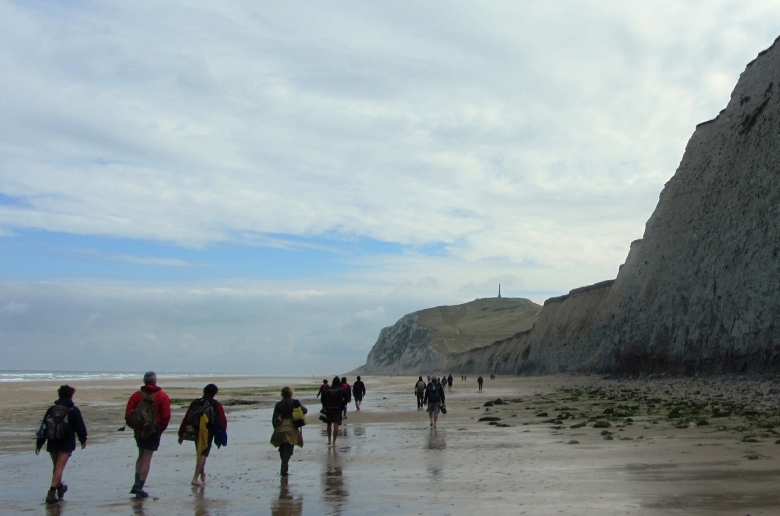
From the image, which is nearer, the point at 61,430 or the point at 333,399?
the point at 61,430

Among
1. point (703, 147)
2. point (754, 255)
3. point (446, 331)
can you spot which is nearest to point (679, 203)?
point (703, 147)

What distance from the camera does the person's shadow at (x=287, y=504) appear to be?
799 centimetres

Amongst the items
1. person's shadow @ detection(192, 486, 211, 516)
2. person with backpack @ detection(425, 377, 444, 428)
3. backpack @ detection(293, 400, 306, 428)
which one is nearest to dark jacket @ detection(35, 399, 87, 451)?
person's shadow @ detection(192, 486, 211, 516)

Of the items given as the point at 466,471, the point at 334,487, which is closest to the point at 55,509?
the point at 334,487

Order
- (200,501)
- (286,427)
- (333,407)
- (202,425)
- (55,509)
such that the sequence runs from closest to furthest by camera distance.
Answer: (55,509)
(200,501)
(202,425)
(286,427)
(333,407)

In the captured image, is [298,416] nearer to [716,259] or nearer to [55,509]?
[55,509]

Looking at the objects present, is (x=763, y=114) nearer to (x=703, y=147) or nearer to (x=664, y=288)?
(x=703, y=147)

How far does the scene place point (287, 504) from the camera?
852 cm

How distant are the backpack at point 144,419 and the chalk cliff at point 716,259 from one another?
28.0 metres

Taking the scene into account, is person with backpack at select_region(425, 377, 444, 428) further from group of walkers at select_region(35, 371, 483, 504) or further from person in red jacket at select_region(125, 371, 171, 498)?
person in red jacket at select_region(125, 371, 171, 498)

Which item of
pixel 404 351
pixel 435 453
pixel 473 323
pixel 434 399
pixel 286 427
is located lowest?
pixel 435 453

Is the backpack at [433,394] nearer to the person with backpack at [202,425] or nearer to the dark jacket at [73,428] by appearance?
the person with backpack at [202,425]

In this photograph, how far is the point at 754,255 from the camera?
33.9 meters

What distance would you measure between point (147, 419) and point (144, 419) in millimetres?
41
